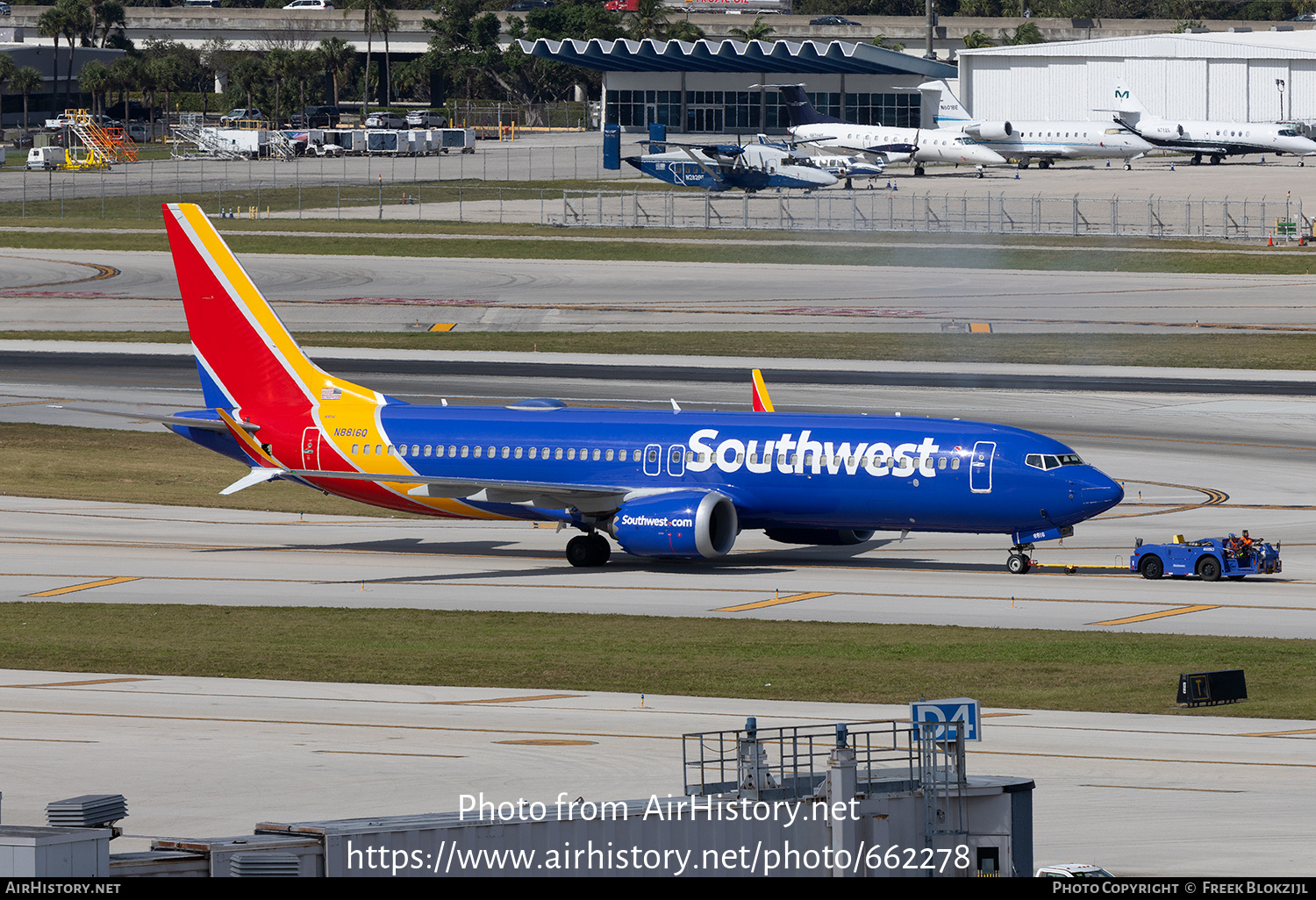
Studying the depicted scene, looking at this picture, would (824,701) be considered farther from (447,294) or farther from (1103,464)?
(447,294)

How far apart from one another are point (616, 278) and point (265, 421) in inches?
2700

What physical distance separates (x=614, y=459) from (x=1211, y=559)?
Answer: 53.0ft

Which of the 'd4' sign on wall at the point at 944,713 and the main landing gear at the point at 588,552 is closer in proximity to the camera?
the 'd4' sign on wall at the point at 944,713

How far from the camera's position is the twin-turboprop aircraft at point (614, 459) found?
47812 millimetres

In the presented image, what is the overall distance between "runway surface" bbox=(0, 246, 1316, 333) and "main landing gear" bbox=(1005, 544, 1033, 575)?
171 feet

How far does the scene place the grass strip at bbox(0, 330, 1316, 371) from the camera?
8969cm

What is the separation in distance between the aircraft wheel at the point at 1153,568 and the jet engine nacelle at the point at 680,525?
10.8 meters

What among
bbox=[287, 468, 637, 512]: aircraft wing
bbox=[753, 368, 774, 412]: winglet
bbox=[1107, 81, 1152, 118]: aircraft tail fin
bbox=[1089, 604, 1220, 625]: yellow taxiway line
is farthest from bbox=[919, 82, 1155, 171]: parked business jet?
bbox=[1089, 604, 1220, 625]: yellow taxiway line

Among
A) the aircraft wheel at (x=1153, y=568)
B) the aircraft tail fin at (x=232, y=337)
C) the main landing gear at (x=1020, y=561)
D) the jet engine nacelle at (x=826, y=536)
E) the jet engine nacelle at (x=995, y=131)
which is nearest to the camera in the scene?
the aircraft wheel at (x=1153, y=568)

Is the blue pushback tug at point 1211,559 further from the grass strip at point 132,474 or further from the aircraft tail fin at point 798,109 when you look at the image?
the aircraft tail fin at point 798,109

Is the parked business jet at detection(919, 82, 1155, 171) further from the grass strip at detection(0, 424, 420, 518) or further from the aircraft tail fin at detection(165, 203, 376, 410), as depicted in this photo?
the aircraft tail fin at detection(165, 203, 376, 410)

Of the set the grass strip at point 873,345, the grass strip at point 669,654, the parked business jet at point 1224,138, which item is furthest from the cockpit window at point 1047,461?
the parked business jet at point 1224,138

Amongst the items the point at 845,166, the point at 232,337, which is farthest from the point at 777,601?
the point at 845,166
